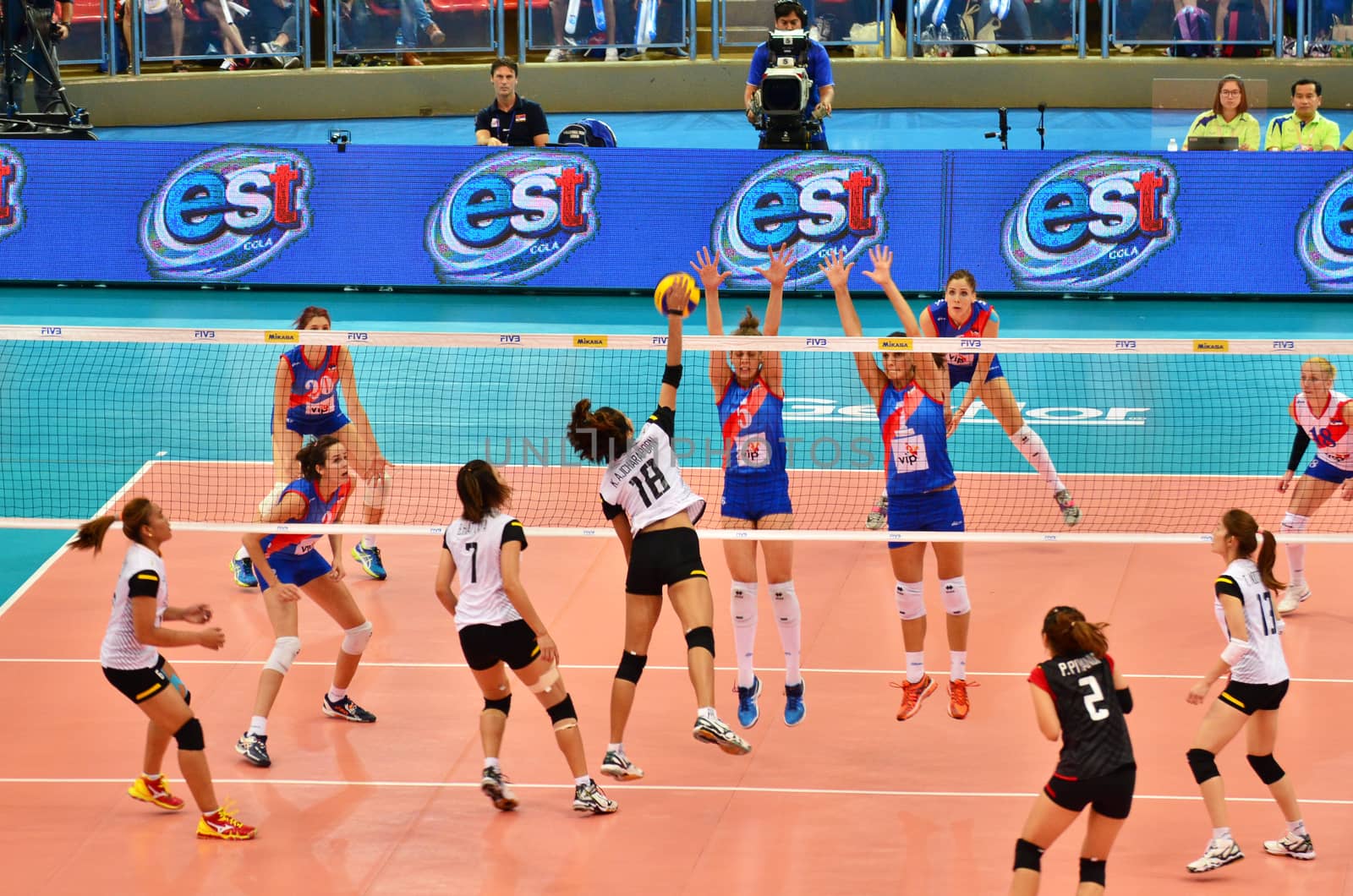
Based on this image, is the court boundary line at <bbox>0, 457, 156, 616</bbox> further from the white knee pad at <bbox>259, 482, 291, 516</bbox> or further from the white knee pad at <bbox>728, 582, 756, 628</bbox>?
the white knee pad at <bbox>728, 582, 756, 628</bbox>

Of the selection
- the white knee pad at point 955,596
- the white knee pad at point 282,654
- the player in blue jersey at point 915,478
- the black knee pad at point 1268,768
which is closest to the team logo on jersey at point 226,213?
the white knee pad at point 282,654

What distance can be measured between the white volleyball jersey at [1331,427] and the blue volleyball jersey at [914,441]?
3.18 meters

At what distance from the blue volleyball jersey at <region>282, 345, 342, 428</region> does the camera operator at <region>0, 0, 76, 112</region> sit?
1341 centimetres

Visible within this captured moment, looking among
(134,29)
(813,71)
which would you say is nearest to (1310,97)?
(813,71)

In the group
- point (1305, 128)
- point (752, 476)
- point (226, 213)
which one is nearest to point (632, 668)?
point (752, 476)

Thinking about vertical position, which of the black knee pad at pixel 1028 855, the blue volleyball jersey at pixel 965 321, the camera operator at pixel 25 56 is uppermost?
the camera operator at pixel 25 56

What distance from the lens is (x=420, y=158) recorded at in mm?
20766

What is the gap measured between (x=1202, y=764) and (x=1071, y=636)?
1391 millimetres

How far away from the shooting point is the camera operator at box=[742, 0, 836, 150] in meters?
20.6

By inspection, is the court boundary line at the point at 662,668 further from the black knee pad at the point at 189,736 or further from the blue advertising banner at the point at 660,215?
the blue advertising banner at the point at 660,215

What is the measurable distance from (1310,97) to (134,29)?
1715 centimetres

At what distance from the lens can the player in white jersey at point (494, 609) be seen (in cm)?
947

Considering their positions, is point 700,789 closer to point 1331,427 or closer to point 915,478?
point 915,478

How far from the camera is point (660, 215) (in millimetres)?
20547
